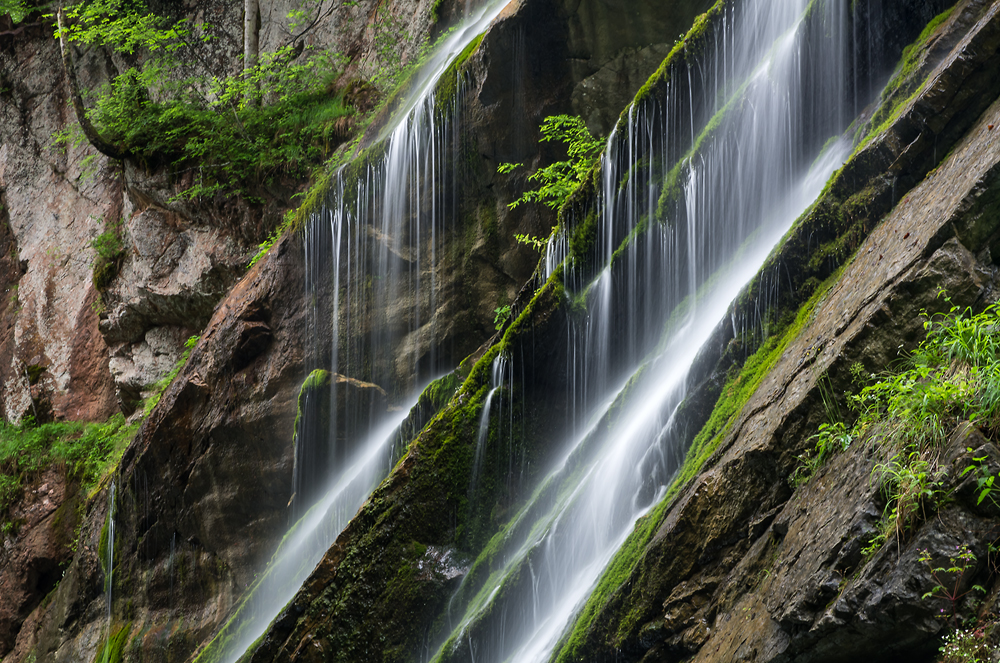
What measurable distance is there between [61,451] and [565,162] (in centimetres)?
1333

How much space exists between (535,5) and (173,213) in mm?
9899

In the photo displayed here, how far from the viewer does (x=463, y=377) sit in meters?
8.51

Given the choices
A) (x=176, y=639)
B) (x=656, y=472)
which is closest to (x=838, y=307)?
(x=656, y=472)

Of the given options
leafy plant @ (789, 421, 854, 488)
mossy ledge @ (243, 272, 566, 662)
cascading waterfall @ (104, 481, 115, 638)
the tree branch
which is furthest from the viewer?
the tree branch

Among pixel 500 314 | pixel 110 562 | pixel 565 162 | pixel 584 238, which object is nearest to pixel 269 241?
pixel 500 314

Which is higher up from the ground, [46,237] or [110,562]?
[46,237]

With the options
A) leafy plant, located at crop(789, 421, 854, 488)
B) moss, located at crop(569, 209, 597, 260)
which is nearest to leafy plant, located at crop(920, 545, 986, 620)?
leafy plant, located at crop(789, 421, 854, 488)

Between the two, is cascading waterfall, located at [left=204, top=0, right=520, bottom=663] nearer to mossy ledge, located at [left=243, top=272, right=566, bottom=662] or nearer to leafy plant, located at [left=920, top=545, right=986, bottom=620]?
mossy ledge, located at [left=243, top=272, right=566, bottom=662]

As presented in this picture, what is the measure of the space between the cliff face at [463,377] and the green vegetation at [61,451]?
0.46 metres

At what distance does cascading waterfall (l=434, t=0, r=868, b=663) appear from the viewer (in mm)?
5383

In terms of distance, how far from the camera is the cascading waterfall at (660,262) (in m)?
5.38

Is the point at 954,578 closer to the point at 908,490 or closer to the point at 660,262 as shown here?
the point at 908,490

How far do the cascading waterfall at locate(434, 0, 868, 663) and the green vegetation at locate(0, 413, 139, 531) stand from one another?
40.5ft

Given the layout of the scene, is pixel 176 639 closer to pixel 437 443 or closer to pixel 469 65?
pixel 437 443
